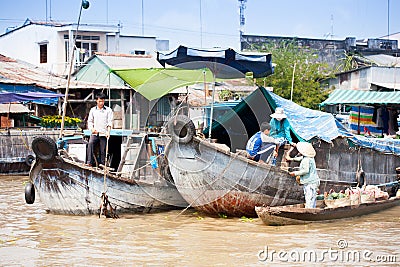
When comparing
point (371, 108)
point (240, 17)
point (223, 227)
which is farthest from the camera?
point (240, 17)

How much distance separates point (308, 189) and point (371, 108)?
820cm

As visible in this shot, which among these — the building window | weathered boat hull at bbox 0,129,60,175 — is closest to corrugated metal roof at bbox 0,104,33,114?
weathered boat hull at bbox 0,129,60,175

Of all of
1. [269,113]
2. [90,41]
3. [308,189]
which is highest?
[90,41]

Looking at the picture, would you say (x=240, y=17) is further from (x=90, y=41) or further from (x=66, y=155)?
(x=66, y=155)

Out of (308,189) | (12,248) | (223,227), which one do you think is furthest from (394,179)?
(12,248)

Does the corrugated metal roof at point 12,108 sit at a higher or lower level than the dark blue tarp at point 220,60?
lower

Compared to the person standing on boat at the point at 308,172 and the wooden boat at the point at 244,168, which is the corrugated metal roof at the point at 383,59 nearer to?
the wooden boat at the point at 244,168

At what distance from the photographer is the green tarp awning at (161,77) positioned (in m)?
10.9

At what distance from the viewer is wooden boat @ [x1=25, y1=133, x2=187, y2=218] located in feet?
30.5

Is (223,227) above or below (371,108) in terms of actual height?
below

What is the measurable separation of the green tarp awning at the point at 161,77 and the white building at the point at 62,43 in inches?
625

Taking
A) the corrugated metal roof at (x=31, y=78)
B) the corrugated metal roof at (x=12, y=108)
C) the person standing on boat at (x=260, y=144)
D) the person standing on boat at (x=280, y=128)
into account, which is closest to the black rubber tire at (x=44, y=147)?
the person standing on boat at (x=260, y=144)

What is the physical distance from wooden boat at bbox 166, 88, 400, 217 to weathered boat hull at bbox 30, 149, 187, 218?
0.75m

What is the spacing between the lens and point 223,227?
357 inches
